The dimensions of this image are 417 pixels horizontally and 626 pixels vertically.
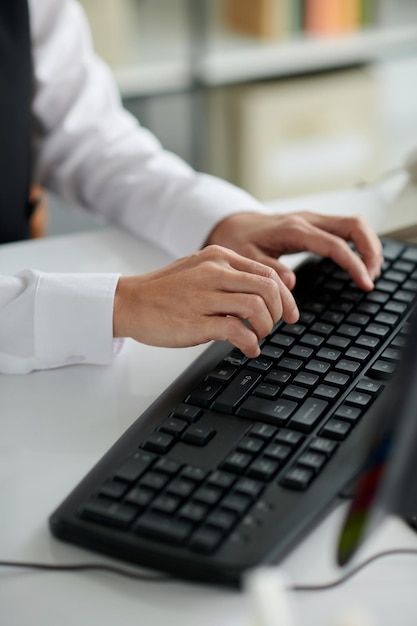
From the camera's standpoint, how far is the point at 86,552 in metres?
0.54

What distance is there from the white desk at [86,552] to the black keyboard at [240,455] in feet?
0.06

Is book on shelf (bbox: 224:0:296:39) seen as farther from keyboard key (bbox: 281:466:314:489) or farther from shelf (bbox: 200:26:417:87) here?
keyboard key (bbox: 281:466:314:489)

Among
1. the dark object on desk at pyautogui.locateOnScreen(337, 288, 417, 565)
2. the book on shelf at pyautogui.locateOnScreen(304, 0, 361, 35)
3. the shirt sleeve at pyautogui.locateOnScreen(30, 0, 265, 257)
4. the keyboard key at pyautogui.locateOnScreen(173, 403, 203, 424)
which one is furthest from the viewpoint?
the book on shelf at pyautogui.locateOnScreen(304, 0, 361, 35)

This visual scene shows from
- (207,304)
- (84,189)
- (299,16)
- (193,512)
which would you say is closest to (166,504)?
(193,512)

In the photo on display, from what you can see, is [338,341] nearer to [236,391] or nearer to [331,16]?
[236,391]

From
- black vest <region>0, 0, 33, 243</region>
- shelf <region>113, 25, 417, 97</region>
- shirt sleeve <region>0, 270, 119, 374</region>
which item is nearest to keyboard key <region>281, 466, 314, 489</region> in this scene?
shirt sleeve <region>0, 270, 119, 374</region>

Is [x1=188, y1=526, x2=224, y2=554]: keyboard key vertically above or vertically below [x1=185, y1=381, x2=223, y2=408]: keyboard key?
above

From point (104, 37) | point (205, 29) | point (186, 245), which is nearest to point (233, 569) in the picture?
point (186, 245)

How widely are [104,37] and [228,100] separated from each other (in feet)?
1.32

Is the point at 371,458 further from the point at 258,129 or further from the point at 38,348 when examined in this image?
the point at 258,129

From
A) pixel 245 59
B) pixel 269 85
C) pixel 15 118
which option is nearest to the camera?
pixel 15 118

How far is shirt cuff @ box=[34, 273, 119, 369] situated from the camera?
0.75 metres

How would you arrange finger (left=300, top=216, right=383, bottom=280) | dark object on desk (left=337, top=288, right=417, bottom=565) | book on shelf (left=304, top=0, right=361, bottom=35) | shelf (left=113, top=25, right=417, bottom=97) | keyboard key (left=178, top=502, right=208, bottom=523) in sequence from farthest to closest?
book on shelf (left=304, top=0, right=361, bottom=35)
shelf (left=113, top=25, right=417, bottom=97)
finger (left=300, top=216, right=383, bottom=280)
keyboard key (left=178, top=502, right=208, bottom=523)
dark object on desk (left=337, top=288, right=417, bottom=565)

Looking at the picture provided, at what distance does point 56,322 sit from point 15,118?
0.51m
